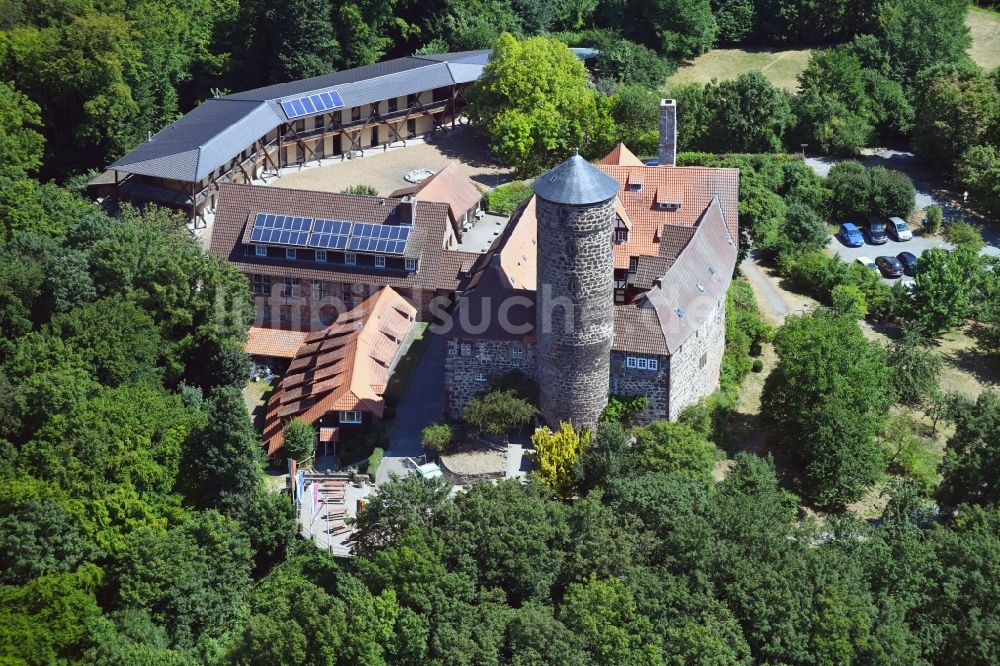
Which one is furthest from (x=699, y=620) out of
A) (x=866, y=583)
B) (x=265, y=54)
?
(x=265, y=54)

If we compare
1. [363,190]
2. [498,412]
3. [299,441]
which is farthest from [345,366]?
[363,190]

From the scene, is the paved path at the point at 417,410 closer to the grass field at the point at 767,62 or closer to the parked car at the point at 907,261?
the parked car at the point at 907,261

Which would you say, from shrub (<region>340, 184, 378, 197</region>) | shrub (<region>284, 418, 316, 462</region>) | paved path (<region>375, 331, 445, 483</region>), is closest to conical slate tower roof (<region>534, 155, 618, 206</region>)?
paved path (<region>375, 331, 445, 483</region>)

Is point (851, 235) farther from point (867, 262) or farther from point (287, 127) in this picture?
point (287, 127)

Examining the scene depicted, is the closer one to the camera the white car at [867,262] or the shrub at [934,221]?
the white car at [867,262]

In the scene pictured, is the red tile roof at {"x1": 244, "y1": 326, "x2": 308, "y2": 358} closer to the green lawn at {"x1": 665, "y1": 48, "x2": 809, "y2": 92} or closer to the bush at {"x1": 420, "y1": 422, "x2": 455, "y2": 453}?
the bush at {"x1": 420, "y1": 422, "x2": 455, "y2": 453}

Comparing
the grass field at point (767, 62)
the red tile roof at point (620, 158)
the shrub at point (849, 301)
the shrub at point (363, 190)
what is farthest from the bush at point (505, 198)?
the grass field at point (767, 62)
